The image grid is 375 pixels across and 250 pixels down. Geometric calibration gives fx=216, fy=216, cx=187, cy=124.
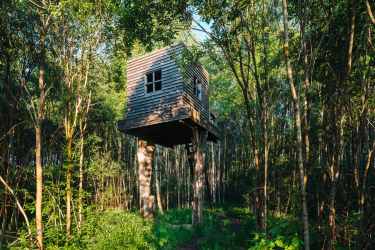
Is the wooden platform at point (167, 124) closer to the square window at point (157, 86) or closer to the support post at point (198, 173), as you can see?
the support post at point (198, 173)

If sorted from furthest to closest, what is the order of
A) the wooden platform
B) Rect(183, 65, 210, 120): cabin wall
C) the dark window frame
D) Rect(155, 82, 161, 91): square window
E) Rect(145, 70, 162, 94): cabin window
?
1. Rect(155, 82, 161, 91): square window
2. Rect(145, 70, 162, 94): cabin window
3. the dark window frame
4. Rect(183, 65, 210, 120): cabin wall
5. the wooden platform

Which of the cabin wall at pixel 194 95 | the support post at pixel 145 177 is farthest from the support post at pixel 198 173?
the support post at pixel 145 177

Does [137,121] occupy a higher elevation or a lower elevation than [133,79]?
lower

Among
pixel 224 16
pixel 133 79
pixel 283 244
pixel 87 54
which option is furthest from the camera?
pixel 133 79

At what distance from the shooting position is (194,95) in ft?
29.2

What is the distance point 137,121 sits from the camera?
27.4 feet

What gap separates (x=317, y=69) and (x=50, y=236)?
8088 mm

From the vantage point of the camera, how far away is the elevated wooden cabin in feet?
25.9

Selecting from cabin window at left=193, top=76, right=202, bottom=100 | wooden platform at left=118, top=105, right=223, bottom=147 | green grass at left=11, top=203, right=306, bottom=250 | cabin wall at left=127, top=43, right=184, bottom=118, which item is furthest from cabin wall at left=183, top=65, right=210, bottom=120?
green grass at left=11, top=203, right=306, bottom=250

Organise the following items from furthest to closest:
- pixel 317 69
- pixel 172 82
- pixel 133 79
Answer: pixel 133 79, pixel 172 82, pixel 317 69

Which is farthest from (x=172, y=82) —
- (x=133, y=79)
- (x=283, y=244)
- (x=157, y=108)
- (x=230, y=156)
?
(x=230, y=156)

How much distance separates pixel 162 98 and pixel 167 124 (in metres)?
1.01

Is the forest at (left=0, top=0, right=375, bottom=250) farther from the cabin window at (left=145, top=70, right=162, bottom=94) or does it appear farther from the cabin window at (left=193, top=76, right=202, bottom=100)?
the cabin window at (left=193, top=76, right=202, bottom=100)

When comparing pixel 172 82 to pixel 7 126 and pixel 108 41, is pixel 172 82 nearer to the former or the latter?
pixel 108 41
